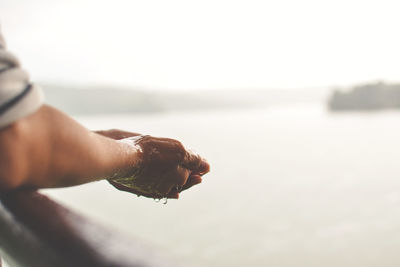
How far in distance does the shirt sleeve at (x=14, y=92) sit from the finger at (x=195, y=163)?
0.50m

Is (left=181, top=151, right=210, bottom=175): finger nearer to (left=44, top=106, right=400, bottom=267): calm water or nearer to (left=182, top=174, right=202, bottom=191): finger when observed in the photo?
(left=182, top=174, right=202, bottom=191): finger

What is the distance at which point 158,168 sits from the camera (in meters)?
0.96

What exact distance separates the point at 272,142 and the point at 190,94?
208ft

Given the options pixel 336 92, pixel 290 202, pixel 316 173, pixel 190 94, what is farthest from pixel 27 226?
pixel 190 94

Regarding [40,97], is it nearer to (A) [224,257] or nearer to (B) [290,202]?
(A) [224,257]

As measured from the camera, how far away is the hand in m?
0.94

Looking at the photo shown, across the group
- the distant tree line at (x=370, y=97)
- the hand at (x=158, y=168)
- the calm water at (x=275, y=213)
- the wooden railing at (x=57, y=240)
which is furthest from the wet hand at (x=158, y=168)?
the distant tree line at (x=370, y=97)

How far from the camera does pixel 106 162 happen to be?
2.40 feet

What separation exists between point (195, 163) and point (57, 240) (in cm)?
63

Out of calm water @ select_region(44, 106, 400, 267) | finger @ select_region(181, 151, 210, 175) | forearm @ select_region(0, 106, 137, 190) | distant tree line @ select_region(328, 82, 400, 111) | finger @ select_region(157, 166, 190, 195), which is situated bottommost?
forearm @ select_region(0, 106, 137, 190)

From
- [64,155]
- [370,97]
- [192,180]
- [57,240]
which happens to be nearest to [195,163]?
[192,180]

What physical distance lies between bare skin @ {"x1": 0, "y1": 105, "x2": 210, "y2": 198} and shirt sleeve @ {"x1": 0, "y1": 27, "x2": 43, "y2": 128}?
0.05ft

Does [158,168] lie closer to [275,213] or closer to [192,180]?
[192,180]

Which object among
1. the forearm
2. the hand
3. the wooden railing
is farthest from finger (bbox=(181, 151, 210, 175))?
the wooden railing
